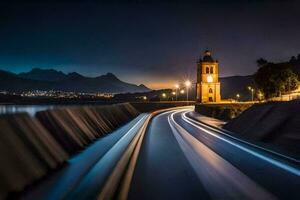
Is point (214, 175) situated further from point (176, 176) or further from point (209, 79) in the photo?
point (209, 79)

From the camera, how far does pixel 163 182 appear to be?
12.9 m

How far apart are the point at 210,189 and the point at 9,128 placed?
699 cm

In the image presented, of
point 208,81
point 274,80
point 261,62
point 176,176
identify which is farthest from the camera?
point 208,81

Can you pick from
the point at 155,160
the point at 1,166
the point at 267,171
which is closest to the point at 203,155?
the point at 155,160

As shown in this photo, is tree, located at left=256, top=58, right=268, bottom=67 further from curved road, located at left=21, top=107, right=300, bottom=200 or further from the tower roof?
curved road, located at left=21, top=107, right=300, bottom=200

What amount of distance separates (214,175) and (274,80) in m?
120

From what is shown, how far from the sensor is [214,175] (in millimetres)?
14078

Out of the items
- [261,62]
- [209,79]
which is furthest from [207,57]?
[261,62]

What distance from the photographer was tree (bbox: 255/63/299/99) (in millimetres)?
128125

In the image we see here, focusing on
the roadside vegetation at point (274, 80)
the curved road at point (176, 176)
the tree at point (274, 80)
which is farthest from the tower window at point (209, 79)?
the curved road at point (176, 176)

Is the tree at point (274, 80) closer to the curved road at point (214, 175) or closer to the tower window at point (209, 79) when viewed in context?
the tower window at point (209, 79)

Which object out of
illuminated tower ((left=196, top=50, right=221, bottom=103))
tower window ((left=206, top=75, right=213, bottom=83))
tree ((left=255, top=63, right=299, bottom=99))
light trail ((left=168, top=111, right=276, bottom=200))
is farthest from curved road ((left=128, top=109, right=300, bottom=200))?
tower window ((left=206, top=75, right=213, bottom=83))

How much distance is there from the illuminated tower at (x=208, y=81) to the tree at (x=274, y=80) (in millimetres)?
30392

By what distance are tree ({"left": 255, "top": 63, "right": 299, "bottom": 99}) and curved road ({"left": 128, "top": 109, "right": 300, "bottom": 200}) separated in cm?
11175
